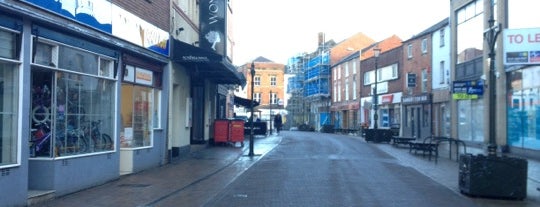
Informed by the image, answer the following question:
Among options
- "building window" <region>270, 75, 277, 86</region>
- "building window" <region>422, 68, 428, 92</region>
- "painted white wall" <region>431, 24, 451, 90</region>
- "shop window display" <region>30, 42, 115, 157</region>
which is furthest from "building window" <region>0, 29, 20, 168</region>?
"building window" <region>270, 75, 277, 86</region>

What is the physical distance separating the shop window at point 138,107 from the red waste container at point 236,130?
31.6ft

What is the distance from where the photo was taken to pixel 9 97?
9750mm

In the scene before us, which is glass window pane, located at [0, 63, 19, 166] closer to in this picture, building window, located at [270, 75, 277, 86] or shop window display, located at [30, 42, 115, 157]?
shop window display, located at [30, 42, 115, 157]

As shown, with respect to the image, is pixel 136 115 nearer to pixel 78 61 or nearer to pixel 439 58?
pixel 78 61

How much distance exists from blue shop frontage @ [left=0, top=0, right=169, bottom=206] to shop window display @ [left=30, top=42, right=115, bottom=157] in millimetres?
19

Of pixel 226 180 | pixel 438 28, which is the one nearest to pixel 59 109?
pixel 226 180

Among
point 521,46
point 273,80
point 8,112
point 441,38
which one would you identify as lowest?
point 8,112

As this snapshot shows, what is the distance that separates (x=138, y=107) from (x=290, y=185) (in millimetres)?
5265

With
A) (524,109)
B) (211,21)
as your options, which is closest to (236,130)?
(211,21)

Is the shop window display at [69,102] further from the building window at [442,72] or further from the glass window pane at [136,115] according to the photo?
the building window at [442,72]

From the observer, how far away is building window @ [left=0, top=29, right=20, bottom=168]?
9586mm

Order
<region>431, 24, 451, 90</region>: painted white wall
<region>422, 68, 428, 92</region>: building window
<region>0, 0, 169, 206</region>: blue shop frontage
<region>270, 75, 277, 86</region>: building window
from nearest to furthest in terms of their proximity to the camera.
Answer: <region>0, 0, 169, 206</region>: blue shop frontage → <region>431, 24, 451, 90</region>: painted white wall → <region>422, 68, 428, 92</region>: building window → <region>270, 75, 277, 86</region>: building window

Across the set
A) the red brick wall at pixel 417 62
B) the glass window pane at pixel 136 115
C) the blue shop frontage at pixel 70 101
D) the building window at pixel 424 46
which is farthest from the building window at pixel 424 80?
the glass window pane at pixel 136 115

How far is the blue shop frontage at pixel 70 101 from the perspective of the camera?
9.75 meters
